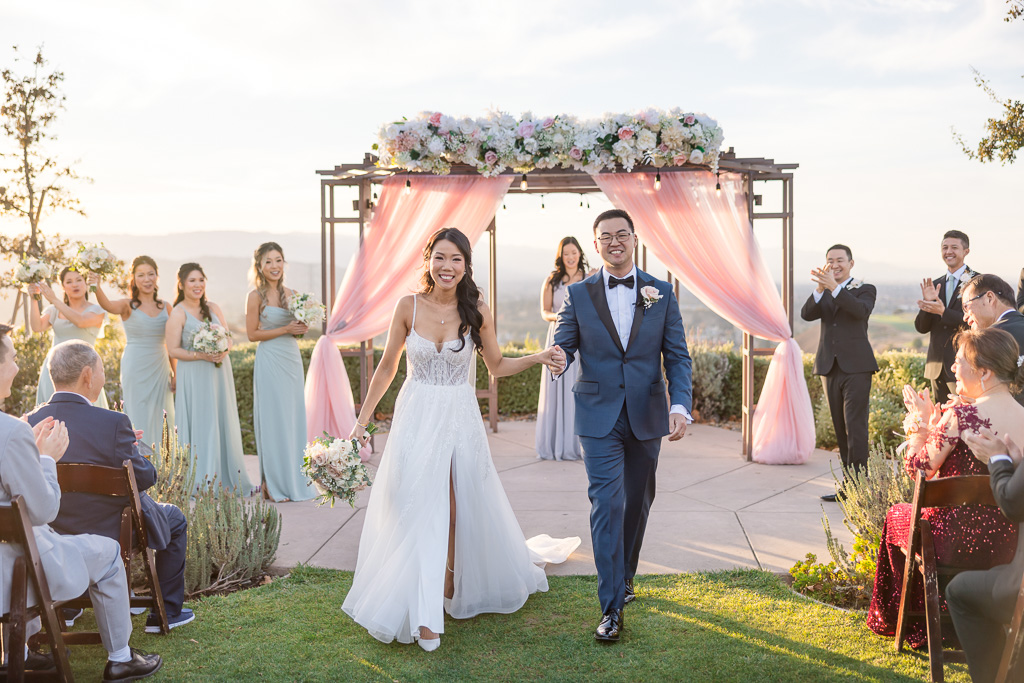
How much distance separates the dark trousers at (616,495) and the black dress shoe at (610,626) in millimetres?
28

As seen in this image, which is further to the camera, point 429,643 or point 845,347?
point 845,347

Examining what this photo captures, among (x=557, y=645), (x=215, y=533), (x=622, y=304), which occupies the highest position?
(x=622, y=304)

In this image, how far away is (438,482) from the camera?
372 cm

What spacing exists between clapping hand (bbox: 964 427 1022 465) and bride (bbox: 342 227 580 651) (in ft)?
5.48

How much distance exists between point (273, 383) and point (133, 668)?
327cm

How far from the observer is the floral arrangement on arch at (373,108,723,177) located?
6.93 metres

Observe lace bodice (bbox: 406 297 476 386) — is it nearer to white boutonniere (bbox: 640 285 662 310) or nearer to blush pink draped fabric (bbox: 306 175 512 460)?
white boutonniere (bbox: 640 285 662 310)

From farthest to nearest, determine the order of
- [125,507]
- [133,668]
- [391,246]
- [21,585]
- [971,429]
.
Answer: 1. [391,246]
2. [125,507]
3. [133,668]
4. [971,429]
5. [21,585]

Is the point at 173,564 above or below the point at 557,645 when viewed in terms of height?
above

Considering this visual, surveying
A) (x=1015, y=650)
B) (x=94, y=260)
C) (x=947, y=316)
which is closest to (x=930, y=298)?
(x=947, y=316)

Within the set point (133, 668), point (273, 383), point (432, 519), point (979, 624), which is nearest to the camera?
point (979, 624)

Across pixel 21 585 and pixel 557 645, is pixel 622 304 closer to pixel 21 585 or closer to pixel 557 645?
pixel 557 645

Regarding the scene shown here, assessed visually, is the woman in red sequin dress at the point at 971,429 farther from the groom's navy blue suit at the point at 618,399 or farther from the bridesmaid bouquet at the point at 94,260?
the bridesmaid bouquet at the point at 94,260

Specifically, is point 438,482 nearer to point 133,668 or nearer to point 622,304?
point 622,304
